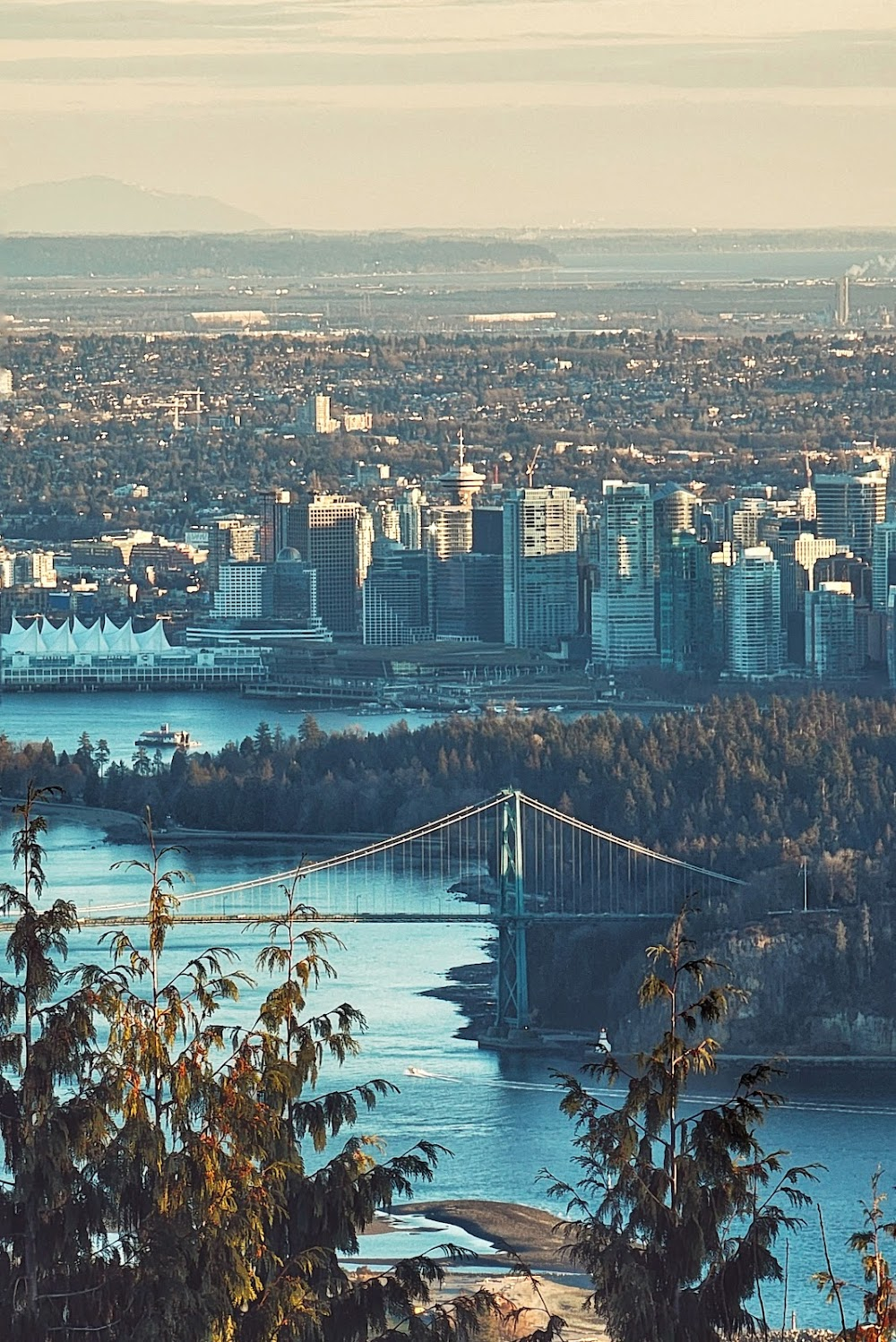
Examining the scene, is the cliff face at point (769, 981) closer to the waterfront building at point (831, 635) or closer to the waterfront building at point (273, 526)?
the waterfront building at point (831, 635)

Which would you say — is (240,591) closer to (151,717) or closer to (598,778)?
(151,717)

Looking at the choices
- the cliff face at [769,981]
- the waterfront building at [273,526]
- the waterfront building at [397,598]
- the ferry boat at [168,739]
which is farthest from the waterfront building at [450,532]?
the cliff face at [769,981]

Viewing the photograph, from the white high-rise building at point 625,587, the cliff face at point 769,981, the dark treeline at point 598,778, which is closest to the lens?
the cliff face at point 769,981

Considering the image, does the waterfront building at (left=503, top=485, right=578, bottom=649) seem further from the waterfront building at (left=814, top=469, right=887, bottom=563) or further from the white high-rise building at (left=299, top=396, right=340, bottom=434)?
the white high-rise building at (left=299, top=396, right=340, bottom=434)

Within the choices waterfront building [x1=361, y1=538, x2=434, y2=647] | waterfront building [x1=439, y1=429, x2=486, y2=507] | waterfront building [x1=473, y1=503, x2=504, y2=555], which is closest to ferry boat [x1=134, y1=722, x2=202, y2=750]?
waterfront building [x1=361, y1=538, x2=434, y2=647]

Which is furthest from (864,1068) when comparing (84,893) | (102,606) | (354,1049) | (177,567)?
(177,567)

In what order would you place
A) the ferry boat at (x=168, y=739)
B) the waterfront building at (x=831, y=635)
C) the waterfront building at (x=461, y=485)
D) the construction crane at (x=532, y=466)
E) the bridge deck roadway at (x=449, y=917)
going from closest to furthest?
the bridge deck roadway at (x=449, y=917) < the ferry boat at (x=168, y=739) < the waterfront building at (x=831, y=635) < the waterfront building at (x=461, y=485) < the construction crane at (x=532, y=466)

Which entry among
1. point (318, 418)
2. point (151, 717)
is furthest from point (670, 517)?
point (318, 418)
